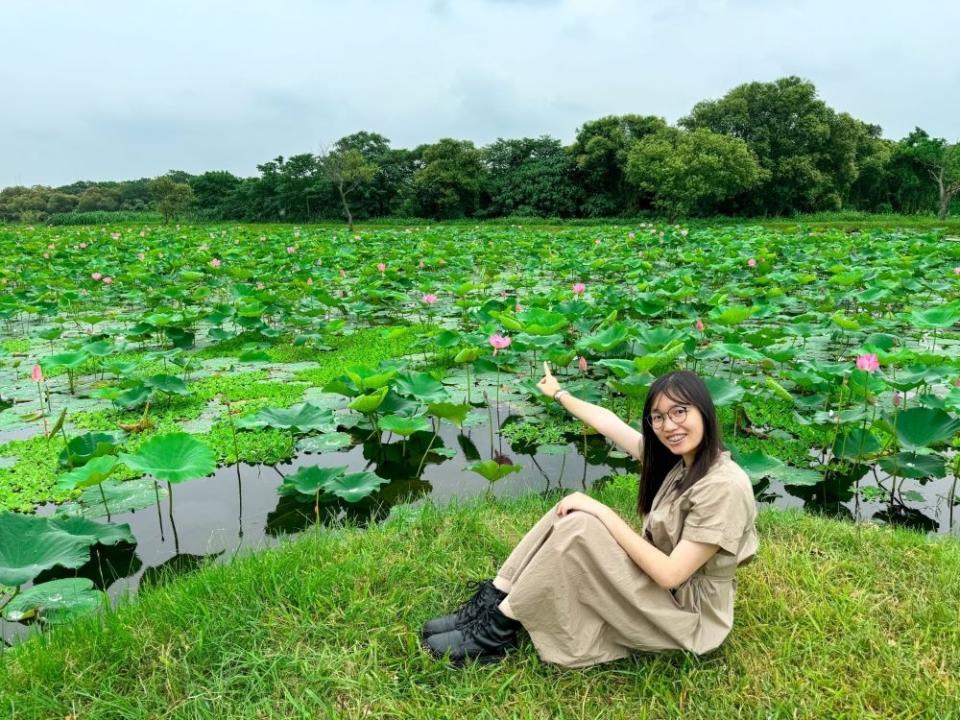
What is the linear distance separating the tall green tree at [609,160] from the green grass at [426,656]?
26.5m

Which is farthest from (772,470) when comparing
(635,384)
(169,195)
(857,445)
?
(169,195)

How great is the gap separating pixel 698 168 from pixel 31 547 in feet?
69.8

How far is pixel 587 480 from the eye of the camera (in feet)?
9.75

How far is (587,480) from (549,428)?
507 millimetres

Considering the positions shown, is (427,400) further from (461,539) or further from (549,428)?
(461,539)

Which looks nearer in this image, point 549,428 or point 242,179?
point 549,428

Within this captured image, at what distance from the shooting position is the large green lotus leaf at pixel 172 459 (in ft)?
7.09

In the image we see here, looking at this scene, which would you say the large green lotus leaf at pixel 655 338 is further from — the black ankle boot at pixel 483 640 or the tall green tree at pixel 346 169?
the tall green tree at pixel 346 169

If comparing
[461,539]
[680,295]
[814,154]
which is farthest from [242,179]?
[461,539]

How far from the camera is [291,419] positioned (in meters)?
3.02

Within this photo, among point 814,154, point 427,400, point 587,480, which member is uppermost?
point 814,154

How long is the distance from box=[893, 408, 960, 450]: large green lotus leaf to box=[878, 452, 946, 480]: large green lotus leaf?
0.16ft

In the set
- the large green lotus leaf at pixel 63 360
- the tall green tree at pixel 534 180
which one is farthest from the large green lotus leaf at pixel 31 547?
the tall green tree at pixel 534 180

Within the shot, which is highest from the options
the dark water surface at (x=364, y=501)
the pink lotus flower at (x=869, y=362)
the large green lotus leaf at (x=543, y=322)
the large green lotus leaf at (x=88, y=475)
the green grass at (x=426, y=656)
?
the pink lotus flower at (x=869, y=362)
